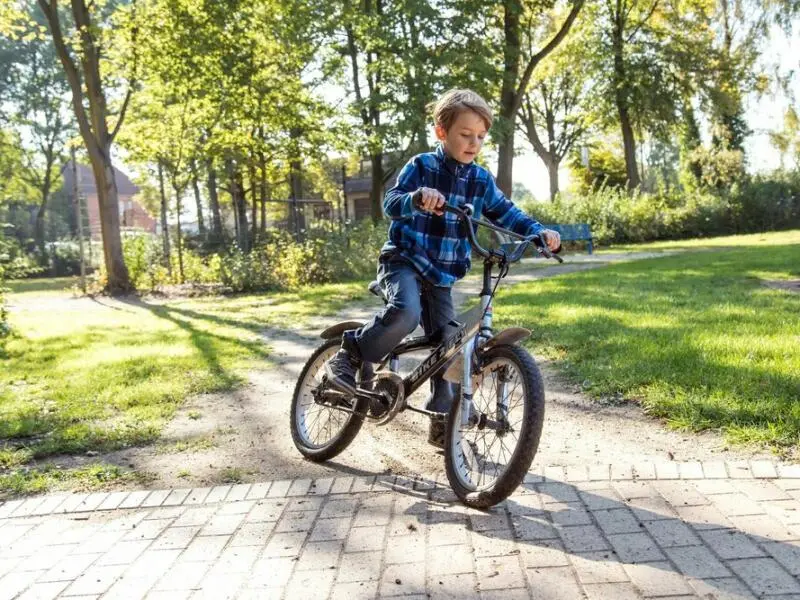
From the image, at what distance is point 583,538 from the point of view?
2.77 m

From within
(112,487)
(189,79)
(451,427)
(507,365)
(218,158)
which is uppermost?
(189,79)

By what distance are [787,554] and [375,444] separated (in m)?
2.38

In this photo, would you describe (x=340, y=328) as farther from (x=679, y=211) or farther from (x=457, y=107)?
(x=679, y=211)

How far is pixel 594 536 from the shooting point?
278 cm

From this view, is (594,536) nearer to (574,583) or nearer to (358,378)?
(574,583)

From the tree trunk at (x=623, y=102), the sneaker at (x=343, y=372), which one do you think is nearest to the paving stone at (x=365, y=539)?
the sneaker at (x=343, y=372)

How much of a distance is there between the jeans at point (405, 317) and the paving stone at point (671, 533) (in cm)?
102

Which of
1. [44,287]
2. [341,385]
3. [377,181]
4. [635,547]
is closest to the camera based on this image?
[635,547]

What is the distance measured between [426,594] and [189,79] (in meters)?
16.5

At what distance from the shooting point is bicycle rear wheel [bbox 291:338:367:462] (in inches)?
157

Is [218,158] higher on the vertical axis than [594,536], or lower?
higher

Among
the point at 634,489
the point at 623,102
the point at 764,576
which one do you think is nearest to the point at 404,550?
the point at 634,489

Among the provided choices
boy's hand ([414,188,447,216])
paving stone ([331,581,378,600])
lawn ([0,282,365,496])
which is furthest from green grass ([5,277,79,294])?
paving stone ([331,581,378,600])

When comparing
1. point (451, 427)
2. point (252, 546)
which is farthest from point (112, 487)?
point (451, 427)
